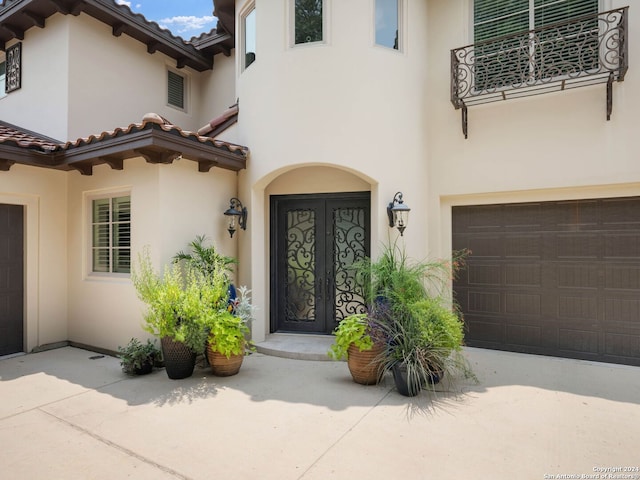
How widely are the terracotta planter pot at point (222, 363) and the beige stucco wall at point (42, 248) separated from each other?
4.07 meters

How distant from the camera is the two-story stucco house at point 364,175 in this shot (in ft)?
22.0

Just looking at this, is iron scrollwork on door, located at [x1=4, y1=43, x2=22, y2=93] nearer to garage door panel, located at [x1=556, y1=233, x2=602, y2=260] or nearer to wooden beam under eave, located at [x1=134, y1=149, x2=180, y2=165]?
wooden beam under eave, located at [x1=134, y1=149, x2=180, y2=165]

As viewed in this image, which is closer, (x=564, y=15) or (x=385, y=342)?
(x=385, y=342)

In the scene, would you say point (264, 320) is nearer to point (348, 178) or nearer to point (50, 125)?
point (348, 178)

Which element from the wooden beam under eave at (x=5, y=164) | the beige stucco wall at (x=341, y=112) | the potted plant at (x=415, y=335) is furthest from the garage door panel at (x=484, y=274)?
the wooden beam under eave at (x=5, y=164)

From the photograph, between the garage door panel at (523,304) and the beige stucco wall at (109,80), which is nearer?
the garage door panel at (523,304)

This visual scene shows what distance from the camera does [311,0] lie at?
7.44m

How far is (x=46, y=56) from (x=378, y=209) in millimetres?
8388

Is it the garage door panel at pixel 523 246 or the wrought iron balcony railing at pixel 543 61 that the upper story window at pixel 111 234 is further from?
the garage door panel at pixel 523 246

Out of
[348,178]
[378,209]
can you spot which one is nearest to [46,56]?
[348,178]

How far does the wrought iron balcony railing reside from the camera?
252 inches

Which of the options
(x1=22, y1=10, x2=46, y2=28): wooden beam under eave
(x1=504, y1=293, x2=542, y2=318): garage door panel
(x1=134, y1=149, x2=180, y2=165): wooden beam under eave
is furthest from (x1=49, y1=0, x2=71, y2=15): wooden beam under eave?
(x1=504, y1=293, x2=542, y2=318): garage door panel

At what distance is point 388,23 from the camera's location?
7531mm

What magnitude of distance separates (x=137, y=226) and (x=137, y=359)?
234 cm
